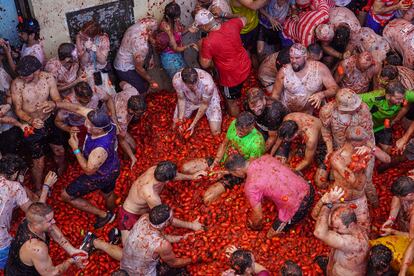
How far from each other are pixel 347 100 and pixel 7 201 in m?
4.79

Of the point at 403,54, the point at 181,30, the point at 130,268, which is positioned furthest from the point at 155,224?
the point at 403,54

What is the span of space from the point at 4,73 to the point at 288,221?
4.66 m

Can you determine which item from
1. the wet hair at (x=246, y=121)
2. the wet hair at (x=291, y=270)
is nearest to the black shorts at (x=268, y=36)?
the wet hair at (x=246, y=121)

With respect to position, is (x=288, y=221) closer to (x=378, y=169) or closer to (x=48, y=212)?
(x=378, y=169)

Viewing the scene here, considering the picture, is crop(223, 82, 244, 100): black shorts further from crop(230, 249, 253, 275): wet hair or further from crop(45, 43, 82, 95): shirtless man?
crop(230, 249, 253, 275): wet hair

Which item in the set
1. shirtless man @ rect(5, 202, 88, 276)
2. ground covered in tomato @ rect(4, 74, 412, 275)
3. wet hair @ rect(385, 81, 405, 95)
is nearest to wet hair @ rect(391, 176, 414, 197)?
ground covered in tomato @ rect(4, 74, 412, 275)

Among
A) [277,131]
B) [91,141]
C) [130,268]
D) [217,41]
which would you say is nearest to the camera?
[130,268]

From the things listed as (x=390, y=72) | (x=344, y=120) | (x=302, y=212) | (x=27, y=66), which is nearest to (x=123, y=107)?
(x=27, y=66)

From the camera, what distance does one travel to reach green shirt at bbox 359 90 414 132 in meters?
8.76

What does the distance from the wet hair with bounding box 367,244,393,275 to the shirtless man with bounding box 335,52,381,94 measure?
328 centimetres

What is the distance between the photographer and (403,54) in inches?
384

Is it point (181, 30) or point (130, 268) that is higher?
point (181, 30)

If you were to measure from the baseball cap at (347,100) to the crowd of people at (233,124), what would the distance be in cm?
2

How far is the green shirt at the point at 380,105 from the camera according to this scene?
8.76 metres
